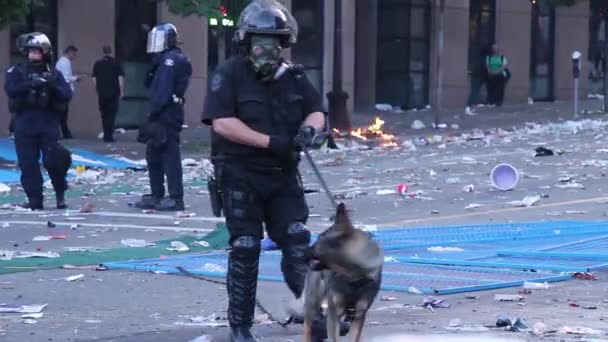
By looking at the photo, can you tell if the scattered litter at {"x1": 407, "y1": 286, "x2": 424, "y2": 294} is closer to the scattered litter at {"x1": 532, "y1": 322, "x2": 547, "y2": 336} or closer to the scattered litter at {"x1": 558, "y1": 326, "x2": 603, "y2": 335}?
the scattered litter at {"x1": 532, "y1": 322, "x2": 547, "y2": 336}

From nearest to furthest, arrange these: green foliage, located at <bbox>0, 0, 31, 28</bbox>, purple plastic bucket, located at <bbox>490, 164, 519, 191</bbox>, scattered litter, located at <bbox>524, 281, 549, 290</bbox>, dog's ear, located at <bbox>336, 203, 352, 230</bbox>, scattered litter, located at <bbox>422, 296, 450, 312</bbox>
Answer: dog's ear, located at <bbox>336, 203, 352, 230</bbox>
scattered litter, located at <bbox>422, 296, 450, 312</bbox>
scattered litter, located at <bbox>524, 281, 549, 290</bbox>
purple plastic bucket, located at <bbox>490, 164, 519, 191</bbox>
green foliage, located at <bbox>0, 0, 31, 28</bbox>

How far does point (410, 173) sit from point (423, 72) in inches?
753

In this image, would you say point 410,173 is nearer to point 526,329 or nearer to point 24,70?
point 24,70

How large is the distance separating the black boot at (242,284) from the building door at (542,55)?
3533 centimetres

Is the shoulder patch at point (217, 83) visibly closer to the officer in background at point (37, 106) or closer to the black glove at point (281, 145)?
the black glove at point (281, 145)

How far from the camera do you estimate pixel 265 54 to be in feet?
24.2

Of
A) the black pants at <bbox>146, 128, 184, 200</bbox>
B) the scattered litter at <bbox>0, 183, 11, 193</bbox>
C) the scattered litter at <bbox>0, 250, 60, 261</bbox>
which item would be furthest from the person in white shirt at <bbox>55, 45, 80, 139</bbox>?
the scattered litter at <bbox>0, 250, 60, 261</bbox>

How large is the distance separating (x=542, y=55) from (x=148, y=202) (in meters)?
29.3

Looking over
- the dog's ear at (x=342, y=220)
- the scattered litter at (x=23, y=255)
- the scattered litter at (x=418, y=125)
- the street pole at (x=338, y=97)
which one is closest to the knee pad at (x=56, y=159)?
the scattered litter at (x=23, y=255)

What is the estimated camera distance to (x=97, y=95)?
87.4 ft

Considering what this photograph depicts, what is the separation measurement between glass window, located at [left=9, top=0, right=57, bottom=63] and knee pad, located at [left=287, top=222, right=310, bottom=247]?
1825 cm

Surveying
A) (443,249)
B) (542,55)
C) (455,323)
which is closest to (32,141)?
(443,249)

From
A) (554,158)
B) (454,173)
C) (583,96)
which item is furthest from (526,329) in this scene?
(583,96)

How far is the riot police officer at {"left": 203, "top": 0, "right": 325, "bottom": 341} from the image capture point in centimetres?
739
